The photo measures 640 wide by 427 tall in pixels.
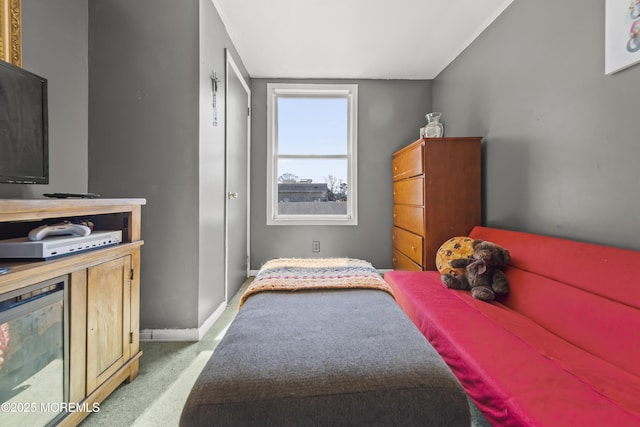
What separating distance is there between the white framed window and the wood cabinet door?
220cm

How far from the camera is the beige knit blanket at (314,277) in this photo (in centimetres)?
151

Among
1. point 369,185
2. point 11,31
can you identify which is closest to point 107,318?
point 11,31

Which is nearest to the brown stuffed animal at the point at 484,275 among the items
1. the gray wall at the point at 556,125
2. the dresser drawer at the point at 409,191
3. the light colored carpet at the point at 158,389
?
the gray wall at the point at 556,125

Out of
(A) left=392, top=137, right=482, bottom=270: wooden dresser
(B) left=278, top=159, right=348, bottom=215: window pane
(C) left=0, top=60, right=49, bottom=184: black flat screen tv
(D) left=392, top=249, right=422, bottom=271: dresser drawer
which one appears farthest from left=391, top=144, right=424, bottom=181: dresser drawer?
(C) left=0, top=60, right=49, bottom=184: black flat screen tv

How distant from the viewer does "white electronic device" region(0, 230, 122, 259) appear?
3.26 feet

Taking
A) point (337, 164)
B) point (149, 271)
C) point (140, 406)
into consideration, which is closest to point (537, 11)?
point (337, 164)

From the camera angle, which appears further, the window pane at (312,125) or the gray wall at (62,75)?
the window pane at (312,125)

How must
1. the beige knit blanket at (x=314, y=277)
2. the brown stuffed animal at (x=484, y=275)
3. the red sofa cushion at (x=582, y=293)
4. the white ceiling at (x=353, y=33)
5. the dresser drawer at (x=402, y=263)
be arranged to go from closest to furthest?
1. the red sofa cushion at (x=582, y=293)
2. the beige knit blanket at (x=314, y=277)
3. the brown stuffed animal at (x=484, y=275)
4. the white ceiling at (x=353, y=33)
5. the dresser drawer at (x=402, y=263)

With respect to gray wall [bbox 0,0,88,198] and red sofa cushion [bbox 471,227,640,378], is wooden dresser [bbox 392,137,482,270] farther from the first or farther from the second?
gray wall [bbox 0,0,88,198]

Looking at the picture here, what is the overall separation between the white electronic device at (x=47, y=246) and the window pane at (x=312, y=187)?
2.52 m

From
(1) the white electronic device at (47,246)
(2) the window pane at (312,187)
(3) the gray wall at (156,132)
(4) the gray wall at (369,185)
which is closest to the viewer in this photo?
(1) the white electronic device at (47,246)

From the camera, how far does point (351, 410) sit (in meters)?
0.75

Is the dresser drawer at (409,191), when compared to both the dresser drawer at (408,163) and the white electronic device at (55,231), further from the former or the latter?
the white electronic device at (55,231)

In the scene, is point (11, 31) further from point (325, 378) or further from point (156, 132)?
point (325, 378)
